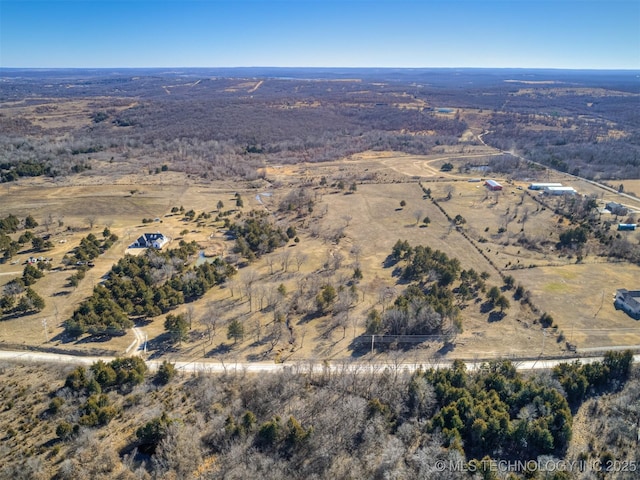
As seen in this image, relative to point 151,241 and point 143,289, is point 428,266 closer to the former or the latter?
point 143,289

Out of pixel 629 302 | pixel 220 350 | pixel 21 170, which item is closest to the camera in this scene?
pixel 220 350

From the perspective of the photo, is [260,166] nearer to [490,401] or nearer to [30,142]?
[30,142]

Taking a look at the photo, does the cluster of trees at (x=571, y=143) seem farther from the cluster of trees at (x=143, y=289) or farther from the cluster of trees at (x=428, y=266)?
the cluster of trees at (x=143, y=289)

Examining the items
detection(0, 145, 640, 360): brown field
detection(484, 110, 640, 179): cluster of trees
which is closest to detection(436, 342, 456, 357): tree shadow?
detection(0, 145, 640, 360): brown field

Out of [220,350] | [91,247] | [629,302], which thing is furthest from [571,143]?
[91,247]

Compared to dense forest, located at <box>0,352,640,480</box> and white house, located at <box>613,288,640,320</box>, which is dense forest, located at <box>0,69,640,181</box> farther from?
dense forest, located at <box>0,352,640,480</box>

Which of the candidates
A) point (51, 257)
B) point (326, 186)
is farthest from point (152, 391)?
point (326, 186)
